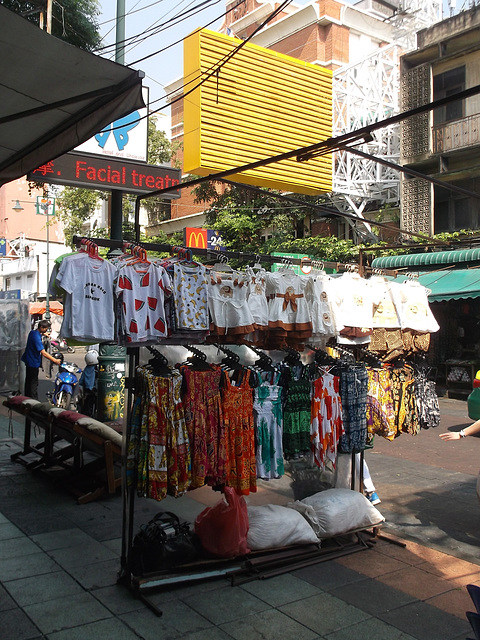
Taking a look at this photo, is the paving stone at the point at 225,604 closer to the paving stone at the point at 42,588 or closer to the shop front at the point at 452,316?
the paving stone at the point at 42,588

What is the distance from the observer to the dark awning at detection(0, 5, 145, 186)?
11.0ft

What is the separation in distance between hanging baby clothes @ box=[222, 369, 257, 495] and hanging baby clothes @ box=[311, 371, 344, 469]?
72cm

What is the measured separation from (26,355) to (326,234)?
14.5 metres

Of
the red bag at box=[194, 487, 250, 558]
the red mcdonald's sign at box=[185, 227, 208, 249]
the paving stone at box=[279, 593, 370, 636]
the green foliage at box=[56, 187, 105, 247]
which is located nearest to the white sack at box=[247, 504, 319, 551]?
the red bag at box=[194, 487, 250, 558]

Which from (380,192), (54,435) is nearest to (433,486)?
(54,435)

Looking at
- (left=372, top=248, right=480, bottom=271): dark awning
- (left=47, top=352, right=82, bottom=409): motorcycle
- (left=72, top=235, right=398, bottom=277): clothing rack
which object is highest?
(left=372, top=248, right=480, bottom=271): dark awning

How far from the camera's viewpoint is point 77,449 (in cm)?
703

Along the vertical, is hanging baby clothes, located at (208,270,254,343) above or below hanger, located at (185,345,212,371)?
above

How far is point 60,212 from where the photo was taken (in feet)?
98.1

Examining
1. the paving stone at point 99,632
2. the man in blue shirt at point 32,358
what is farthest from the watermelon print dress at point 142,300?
the man in blue shirt at point 32,358

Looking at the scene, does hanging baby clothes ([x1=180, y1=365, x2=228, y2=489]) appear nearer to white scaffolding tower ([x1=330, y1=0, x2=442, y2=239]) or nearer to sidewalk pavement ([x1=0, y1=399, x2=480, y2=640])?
sidewalk pavement ([x1=0, y1=399, x2=480, y2=640])

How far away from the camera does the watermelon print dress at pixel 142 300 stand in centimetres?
426

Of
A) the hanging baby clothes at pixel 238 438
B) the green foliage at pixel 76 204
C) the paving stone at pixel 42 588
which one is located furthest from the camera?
the green foliage at pixel 76 204

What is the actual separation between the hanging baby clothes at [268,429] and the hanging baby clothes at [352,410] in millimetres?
800
